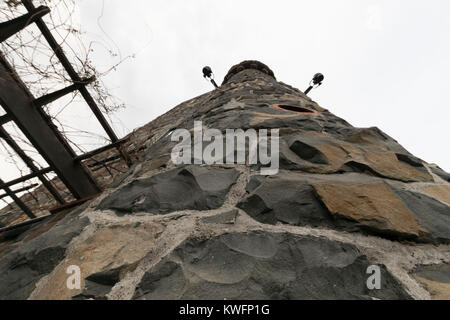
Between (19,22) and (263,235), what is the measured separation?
6.06 ft

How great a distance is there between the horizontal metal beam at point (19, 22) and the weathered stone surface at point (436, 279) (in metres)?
2.10

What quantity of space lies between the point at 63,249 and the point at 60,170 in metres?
1.30

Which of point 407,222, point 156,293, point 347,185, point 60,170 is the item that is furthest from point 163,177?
point 60,170

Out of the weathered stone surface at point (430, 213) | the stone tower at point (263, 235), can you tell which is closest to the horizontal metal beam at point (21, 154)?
the stone tower at point (263, 235)

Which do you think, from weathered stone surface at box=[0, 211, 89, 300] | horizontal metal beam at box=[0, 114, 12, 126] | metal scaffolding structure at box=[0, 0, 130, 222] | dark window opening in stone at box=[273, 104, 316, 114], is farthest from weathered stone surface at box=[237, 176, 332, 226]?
horizontal metal beam at box=[0, 114, 12, 126]

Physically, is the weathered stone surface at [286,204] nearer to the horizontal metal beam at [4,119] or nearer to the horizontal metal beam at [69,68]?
the horizontal metal beam at [69,68]

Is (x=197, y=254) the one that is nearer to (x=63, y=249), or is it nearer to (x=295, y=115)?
(x=63, y=249)

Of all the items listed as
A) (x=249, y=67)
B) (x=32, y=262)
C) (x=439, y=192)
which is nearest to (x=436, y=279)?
(x=439, y=192)

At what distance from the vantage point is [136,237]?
35.7 inches

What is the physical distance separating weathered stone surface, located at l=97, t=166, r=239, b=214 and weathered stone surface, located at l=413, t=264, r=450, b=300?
1.88 feet

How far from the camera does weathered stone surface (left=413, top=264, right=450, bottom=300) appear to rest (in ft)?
2.22

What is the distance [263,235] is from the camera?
0.83 meters

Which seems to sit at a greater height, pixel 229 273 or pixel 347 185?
pixel 347 185

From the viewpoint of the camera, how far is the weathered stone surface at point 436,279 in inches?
26.7
